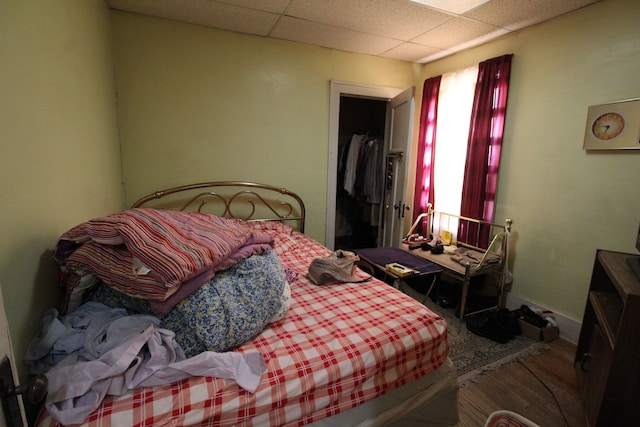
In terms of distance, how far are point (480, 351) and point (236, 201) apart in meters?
2.30

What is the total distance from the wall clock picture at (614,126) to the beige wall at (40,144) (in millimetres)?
2996

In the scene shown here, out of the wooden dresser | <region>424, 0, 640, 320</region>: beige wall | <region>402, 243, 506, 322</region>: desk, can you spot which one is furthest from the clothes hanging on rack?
the wooden dresser

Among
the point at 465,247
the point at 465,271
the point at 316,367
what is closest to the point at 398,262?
the point at 465,271

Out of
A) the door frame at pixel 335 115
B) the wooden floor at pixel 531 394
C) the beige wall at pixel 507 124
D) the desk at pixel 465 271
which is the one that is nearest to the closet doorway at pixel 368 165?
the door frame at pixel 335 115

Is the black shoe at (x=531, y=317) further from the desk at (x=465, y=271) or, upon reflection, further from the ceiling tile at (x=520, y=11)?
the ceiling tile at (x=520, y=11)

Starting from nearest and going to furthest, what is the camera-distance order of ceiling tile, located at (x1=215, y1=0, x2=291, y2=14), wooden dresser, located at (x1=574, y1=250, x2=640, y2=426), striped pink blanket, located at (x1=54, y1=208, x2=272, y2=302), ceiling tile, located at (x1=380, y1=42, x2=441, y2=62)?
striped pink blanket, located at (x1=54, y1=208, x2=272, y2=302) → wooden dresser, located at (x1=574, y1=250, x2=640, y2=426) → ceiling tile, located at (x1=215, y1=0, x2=291, y2=14) → ceiling tile, located at (x1=380, y1=42, x2=441, y2=62)

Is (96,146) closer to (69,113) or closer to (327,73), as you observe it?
(69,113)

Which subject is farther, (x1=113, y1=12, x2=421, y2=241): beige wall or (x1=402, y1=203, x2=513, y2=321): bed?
(x1=402, y1=203, x2=513, y2=321): bed

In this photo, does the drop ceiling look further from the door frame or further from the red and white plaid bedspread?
the red and white plaid bedspread

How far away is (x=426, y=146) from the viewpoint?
128 inches

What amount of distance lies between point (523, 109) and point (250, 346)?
2.69 m

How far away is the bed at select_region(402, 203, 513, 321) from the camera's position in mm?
2461

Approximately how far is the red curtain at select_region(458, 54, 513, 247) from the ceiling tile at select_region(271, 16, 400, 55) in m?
0.88

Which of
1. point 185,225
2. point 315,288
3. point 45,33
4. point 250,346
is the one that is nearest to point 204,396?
point 250,346
